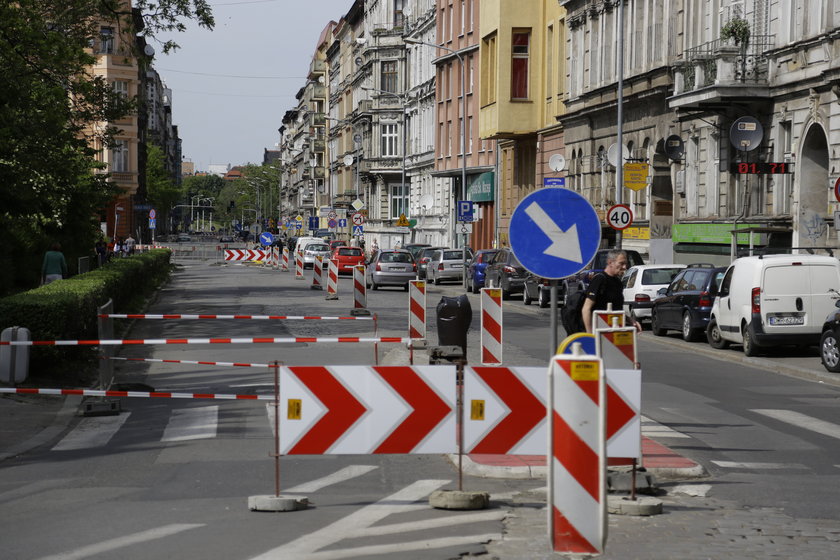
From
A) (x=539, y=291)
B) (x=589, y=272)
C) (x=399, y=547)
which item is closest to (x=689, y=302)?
(x=589, y=272)

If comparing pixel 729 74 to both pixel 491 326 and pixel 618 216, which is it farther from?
pixel 491 326

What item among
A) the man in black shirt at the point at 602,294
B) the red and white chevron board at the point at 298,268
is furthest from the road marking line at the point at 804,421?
the red and white chevron board at the point at 298,268

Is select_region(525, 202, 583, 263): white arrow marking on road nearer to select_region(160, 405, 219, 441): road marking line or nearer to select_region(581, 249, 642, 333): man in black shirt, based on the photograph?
select_region(581, 249, 642, 333): man in black shirt

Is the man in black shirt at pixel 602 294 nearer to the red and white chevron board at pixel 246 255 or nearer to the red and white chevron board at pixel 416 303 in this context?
the red and white chevron board at pixel 416 303

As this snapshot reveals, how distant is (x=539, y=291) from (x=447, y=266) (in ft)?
49.2

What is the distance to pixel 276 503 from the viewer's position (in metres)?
8.84

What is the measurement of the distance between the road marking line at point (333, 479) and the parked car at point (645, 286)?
18.3 meters

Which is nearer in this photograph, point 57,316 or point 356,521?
point 356,521

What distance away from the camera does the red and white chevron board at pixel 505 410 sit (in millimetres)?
8727

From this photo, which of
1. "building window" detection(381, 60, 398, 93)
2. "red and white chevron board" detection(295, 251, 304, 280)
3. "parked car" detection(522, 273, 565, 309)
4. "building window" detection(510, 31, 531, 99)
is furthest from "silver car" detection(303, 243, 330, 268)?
"building window" detection(381, 60, 398, 93)

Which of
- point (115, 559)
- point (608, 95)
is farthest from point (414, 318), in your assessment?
point (608, 95)

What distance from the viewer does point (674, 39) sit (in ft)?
134

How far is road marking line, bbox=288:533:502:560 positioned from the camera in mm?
7570

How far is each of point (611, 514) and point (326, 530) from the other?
1934 mm
